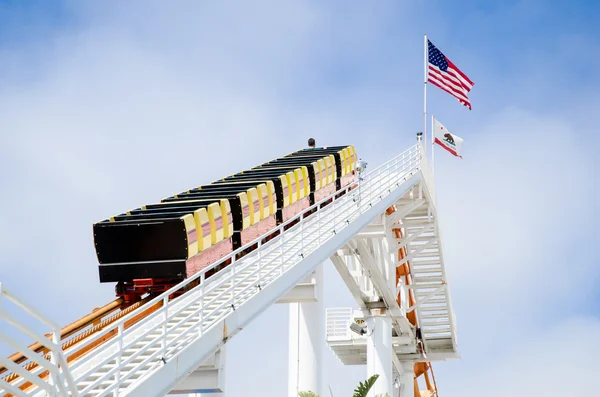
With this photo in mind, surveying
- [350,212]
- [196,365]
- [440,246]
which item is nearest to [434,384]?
[440,246]

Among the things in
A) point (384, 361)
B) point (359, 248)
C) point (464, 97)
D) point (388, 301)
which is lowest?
point (384, 361)

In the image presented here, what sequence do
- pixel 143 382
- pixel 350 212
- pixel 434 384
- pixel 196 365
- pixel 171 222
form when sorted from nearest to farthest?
pixel 143 382
pixel 196 365
pixel 171 222
pixel 350 212
pixel 434 384

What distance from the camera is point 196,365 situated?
42.0 feet

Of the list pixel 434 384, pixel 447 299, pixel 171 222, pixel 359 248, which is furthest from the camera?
pixel 434 384

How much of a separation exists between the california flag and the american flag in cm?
128

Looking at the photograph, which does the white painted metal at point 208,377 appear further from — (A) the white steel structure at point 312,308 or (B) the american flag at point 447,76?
(B) the american flag at point 447,76

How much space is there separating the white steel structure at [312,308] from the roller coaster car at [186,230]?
75 centimetres

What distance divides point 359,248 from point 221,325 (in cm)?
1183

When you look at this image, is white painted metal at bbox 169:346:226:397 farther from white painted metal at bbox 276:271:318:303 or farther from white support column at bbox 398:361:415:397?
white support column at bbox 398:361:415:397

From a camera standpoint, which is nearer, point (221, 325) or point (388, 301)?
point (221, 325)

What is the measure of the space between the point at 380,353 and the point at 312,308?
6.19 meters

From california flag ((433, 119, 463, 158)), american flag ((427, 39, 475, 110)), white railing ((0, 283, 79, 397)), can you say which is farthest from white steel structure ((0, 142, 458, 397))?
american flag ((427, 39, 475, 110))

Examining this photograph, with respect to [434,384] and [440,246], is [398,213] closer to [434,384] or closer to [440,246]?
[440,246]

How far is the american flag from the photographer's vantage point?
101ft
